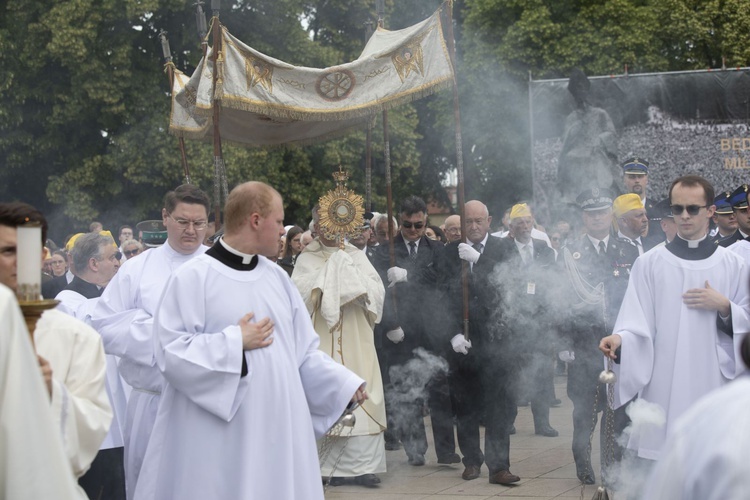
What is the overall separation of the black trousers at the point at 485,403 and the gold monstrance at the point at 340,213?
4.49 ft

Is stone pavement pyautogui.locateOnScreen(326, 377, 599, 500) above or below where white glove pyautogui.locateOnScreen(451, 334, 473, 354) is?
below

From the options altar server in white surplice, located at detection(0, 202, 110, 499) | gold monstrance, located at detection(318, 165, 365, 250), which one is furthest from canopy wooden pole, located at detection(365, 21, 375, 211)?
altar server in white surplice, located at detection(0, 202, 110, 499)

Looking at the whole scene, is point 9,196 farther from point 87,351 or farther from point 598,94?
point 87,351

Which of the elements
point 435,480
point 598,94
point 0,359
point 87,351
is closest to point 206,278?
point 87,351

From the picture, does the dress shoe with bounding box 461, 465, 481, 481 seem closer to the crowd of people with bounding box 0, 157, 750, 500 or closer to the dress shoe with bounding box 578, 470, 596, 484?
the crowd of people with bounding box 0, 157, 750, 500

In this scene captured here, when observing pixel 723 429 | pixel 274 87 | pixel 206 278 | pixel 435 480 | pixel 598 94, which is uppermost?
pixel 598 94

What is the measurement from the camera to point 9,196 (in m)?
25.1

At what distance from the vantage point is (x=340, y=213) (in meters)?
8.34

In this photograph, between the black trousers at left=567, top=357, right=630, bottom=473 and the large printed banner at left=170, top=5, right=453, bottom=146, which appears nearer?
the black trousers at left=567, top=357, right=630, bottom=473

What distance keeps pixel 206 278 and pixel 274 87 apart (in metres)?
3.97

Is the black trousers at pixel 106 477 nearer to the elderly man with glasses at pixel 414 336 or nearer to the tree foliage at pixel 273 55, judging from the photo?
the elderly man with glasses at pixel 414 336

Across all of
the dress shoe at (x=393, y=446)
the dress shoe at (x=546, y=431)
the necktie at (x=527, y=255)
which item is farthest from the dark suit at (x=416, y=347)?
the dress shoe at (x=546, y=431)

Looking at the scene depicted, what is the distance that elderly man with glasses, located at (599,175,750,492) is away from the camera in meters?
5.71

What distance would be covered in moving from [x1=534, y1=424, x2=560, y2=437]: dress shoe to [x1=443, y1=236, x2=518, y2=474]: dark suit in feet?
4.46
